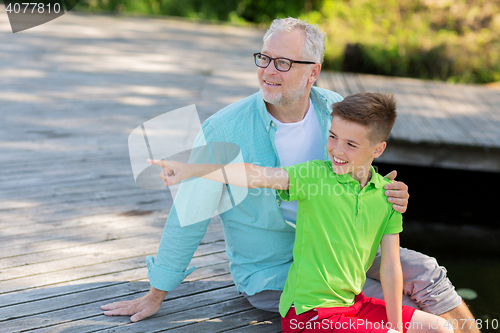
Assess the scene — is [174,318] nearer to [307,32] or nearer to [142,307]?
[142,307]

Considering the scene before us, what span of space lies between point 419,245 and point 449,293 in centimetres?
212

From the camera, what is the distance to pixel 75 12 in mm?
9469

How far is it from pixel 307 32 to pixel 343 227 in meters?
0.81

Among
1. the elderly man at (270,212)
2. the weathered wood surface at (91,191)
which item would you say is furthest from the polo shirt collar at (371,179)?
the weathered wood surface at (91,191)

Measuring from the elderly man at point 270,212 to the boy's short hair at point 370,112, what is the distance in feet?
1.14

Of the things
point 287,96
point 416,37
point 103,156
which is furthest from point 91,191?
point 416,37

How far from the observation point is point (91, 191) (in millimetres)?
3010

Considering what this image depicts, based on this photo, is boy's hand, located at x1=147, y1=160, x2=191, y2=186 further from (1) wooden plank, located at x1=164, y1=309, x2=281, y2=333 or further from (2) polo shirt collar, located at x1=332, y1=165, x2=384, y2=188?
(1) wooden plank, located at x1=164, y1=309, x2=281, y2=333

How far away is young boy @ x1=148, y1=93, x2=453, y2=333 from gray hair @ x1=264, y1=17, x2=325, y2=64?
1.17 ft

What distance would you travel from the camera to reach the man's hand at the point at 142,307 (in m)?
1.86

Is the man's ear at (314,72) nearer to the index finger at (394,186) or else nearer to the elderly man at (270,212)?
the elderly man at (270,212)

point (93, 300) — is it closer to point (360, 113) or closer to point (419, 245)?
point (360, 113)

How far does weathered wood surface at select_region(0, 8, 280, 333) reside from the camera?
6.36 feet

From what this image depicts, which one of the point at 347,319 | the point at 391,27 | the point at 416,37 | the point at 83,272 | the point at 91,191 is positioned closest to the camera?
the point at 347,319
